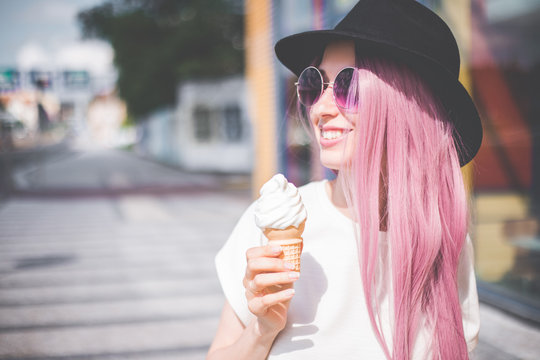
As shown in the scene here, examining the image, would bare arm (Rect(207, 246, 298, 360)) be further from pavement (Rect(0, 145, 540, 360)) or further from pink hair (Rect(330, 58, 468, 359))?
pavement (Rect(0, 145, 540, 360))

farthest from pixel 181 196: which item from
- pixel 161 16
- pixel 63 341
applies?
pixel 161 16

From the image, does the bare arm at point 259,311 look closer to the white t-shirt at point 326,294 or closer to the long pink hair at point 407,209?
the white t-shirt at point 326,294

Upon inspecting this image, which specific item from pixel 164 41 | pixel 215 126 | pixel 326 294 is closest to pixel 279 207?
pixel 326 294

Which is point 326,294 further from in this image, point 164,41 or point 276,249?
point 164,41

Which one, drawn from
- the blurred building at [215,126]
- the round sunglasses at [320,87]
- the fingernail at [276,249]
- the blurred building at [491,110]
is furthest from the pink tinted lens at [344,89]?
the blurred building at [215,126]

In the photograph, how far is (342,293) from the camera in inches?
49.8

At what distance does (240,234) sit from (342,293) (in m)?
0.33

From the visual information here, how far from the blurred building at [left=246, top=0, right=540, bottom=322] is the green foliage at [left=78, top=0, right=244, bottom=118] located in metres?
11.4

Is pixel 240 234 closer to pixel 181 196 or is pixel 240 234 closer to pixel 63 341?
pixel 63 341

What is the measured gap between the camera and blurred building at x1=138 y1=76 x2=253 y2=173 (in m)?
21.1

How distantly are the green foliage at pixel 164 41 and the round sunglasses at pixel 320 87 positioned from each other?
19.6 m

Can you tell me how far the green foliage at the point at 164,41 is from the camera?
66.1 feet

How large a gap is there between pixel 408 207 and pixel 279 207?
1.16 feet

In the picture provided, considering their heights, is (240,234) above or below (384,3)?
below
